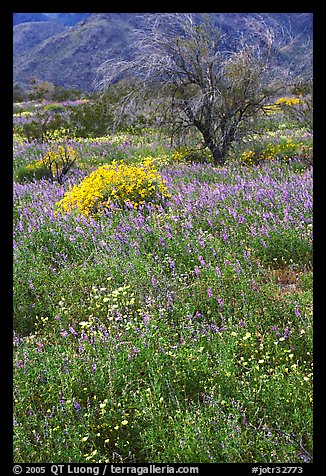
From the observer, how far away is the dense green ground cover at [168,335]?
2803mm

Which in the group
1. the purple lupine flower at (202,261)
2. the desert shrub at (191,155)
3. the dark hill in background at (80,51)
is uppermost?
the dark hill in background at (80,51)

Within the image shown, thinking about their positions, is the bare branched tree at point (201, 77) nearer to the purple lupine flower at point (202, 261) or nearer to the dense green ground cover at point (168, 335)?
the dense green ground cover at point (168, 335)

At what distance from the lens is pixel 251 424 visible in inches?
109

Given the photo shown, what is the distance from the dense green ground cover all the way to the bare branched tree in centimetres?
529

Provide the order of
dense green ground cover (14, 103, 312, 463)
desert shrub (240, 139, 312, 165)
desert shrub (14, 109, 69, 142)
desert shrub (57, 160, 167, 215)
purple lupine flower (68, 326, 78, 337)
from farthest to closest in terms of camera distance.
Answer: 1. desert shrub (14, 109, 69, 142)
2. desert shrub (240, 139, 312, 165)
3. desert shrub (57, 160, 167, 215)
4. purple lupine flower (68, 326, 78, 337)
5. dense green ground cover (14, 103, 312, 463)

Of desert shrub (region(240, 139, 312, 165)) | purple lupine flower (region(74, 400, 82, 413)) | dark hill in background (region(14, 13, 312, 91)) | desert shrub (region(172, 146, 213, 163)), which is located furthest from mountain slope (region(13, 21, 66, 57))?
purple lupine flower (region(74, 400, 82, 413))
